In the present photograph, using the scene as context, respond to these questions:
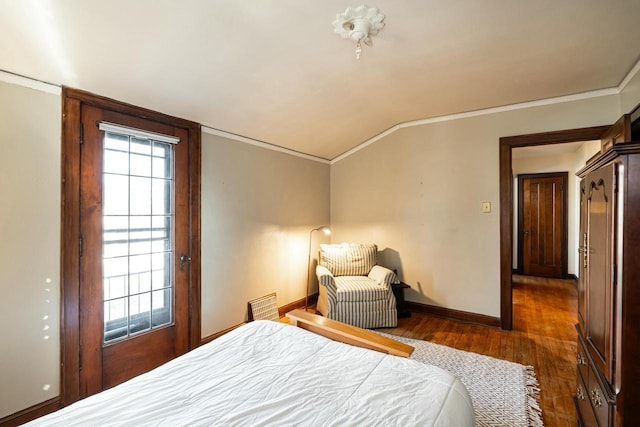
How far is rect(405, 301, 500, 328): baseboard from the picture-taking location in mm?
3289

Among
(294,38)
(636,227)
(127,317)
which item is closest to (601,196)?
(636,227)

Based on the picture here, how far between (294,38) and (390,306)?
280cm

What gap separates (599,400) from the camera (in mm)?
1331

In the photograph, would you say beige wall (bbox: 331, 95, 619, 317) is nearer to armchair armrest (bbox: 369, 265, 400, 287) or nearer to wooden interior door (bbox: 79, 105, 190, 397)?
armchair armrest (bbox: 369, 265, 400, 287)

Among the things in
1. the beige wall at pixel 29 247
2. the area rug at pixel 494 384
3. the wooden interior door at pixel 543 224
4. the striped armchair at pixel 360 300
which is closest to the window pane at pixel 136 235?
the beige wall at pixel 29 247

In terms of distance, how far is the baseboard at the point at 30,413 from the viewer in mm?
1701

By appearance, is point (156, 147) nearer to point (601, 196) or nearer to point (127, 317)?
point (127, 317)

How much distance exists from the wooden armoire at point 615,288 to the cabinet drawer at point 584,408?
11 mm

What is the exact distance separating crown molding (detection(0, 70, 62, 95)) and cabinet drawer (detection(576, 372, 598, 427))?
360 centimetres

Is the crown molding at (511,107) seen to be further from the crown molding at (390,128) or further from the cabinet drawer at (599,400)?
the cabinet drawer at (599,400)

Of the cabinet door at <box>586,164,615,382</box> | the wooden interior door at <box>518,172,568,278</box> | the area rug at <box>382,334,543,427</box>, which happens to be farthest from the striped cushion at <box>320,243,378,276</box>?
the wooden interior door at <box>518,172,568,278</box>

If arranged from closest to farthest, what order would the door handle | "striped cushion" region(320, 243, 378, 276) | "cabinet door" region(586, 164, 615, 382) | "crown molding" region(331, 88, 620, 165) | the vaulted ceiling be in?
1. "cabinet door" region(586, 164, 615, 382)
2. the vaulted ceiling
3. the door handle
4. "crown molding" region(331, 88, 620, 165)
5. "striped cushion" region(320, 243, 378, 276)

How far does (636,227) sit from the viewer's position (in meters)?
1.10

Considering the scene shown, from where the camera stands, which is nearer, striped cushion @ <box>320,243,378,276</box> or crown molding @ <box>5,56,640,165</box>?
crown molding @ <box>5,56,640,165</box>
